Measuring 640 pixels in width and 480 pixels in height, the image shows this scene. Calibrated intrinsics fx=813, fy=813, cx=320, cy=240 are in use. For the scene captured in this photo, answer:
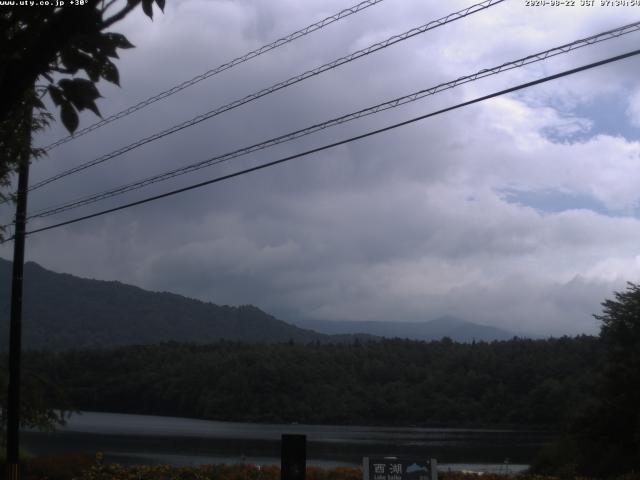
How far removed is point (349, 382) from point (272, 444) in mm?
15258

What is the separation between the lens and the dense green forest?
45500 millimetres

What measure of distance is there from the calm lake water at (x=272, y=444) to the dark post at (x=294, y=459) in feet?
41.3

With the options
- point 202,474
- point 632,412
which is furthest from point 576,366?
point 202,474

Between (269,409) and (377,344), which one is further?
(377,344)

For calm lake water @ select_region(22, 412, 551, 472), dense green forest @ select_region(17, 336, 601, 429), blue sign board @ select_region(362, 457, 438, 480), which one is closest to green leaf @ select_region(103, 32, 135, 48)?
blue sign board @ select_region(362, 457, 438, 480)

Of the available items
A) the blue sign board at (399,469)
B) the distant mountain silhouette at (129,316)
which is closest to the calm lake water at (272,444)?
the blue sign board at (399,469)

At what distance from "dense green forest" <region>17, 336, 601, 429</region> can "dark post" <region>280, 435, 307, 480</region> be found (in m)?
33.3

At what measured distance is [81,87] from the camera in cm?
390

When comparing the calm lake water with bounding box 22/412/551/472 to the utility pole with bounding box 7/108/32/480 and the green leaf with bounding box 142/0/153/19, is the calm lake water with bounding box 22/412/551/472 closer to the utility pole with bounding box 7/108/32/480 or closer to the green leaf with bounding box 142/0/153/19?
the utility pole with bounding box 7/108/32/480

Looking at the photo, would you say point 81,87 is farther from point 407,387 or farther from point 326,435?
point 407,387

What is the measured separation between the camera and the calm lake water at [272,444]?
27.4 m

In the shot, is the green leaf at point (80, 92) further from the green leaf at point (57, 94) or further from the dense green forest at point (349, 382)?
the dense green forest at point (349, 382)

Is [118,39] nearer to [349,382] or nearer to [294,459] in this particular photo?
[294,459]

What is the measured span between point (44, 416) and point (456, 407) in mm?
29183
